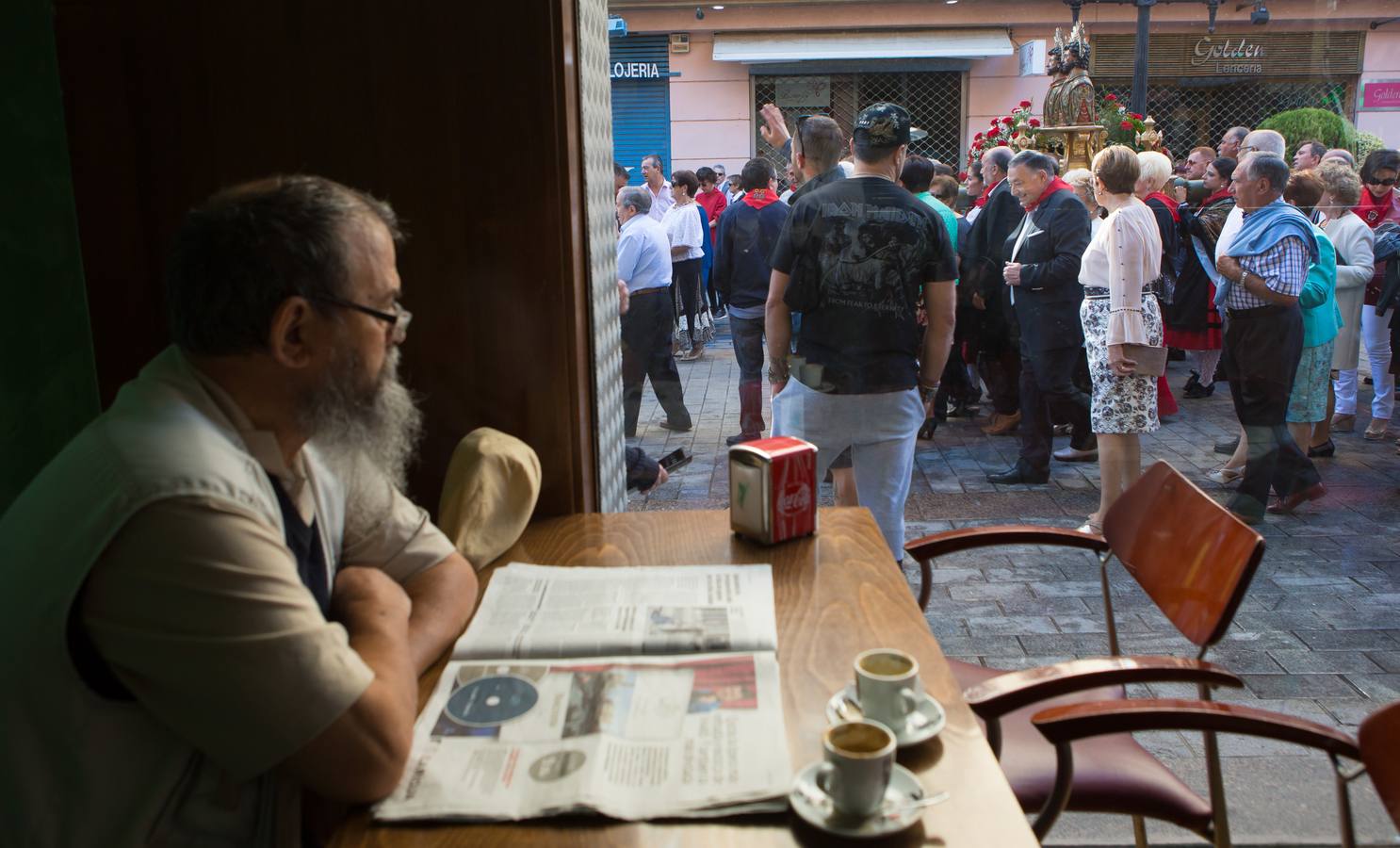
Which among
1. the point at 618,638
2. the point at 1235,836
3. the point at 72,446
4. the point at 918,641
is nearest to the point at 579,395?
the point at 618,638

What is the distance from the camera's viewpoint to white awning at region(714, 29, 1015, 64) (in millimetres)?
4523

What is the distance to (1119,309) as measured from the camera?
3.92 meters

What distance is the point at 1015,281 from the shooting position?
455 centimetres

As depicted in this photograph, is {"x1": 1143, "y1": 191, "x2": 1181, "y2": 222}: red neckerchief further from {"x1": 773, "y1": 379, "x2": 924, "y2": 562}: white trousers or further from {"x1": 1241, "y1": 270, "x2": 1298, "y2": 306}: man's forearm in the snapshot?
{"x1": 773, "y1": 379, "x2": 924, "y2": 562}: white trousers

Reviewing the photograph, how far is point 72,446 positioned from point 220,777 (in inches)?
14.2

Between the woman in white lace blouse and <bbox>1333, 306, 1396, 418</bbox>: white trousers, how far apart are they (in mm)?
1262

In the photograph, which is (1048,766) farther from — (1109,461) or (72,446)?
(1109,461)

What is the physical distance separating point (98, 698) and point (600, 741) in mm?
476

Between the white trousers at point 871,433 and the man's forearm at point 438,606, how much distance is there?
1.77 meters

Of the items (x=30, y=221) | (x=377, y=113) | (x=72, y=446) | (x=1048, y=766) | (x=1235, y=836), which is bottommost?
A: (x=1235, y=836)

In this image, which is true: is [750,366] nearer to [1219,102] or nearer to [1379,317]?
[1219,102]

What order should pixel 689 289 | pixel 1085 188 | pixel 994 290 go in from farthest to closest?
1. pixel 689 289
2. pixel 994 290
3. pixel 1085 188

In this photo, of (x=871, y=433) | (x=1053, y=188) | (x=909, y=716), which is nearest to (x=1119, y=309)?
(x=1053, y=188)

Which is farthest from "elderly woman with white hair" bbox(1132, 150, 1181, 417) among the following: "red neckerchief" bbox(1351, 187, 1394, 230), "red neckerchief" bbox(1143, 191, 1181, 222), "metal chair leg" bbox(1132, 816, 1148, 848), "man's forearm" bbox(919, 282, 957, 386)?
"metal chair leg" bbox(1132, 816, 1148, 848)
